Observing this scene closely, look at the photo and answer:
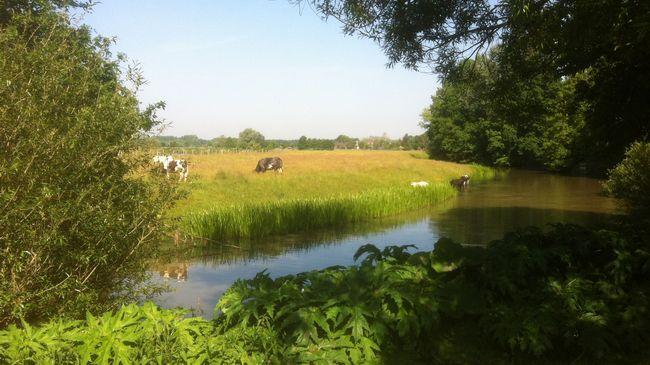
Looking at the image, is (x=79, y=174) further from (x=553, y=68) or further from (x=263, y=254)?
(x=263, y=254)

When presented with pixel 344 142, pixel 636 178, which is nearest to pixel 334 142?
pixel 344 142

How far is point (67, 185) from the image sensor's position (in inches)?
192

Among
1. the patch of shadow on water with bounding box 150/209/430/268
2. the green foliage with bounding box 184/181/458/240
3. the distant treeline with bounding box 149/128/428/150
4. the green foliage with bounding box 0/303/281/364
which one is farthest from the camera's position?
the distant treeline with bounding box 149/128/428/150

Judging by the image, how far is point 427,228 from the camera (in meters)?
18.4

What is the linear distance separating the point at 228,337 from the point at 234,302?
0.48 m

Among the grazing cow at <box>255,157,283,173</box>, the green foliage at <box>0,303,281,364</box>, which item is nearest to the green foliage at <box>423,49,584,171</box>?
the green foliage at <box>0,303,281,364</box>

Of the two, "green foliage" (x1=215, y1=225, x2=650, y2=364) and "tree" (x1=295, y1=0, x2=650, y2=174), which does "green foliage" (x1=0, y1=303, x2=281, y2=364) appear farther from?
"tree" (x1=295, y1=0, x2=650, y2=174)

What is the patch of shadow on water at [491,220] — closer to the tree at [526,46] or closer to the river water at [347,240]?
the river water at [347,240]

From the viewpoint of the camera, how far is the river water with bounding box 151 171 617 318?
1063 centimetres

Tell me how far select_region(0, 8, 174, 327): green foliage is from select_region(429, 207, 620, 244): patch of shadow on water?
37.7 feet

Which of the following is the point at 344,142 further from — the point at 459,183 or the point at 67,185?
the point at 67,185

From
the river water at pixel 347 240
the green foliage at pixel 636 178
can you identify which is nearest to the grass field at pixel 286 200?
the river water at pixel 347 240

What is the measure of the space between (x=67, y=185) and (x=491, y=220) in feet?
58.0

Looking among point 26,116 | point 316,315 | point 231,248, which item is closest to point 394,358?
point 316,315
